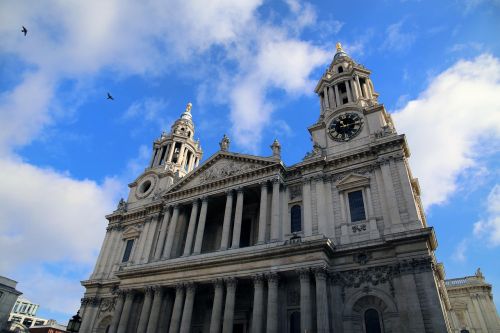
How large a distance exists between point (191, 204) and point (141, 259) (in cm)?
698

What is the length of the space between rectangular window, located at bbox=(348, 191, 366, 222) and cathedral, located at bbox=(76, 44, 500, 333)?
8cm

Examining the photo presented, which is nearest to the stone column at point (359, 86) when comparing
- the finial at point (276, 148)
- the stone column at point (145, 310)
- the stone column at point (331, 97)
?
the stone column at point (331, 97)

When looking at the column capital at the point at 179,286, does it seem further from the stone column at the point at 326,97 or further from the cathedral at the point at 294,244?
the stone column at the point at 326,97

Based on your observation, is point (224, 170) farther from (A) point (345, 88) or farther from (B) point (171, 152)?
(A) point (345, 88)

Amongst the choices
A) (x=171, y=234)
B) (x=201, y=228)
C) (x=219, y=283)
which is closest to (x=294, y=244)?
(x=219, y=283)

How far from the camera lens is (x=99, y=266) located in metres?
35.9

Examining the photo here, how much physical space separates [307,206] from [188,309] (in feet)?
37.5

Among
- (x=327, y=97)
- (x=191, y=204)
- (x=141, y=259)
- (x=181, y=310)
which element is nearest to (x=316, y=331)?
(x=181, y=310)

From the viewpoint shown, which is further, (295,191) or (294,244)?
(295,191)

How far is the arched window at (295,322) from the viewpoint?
22.2 m

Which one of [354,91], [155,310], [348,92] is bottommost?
[155,310]

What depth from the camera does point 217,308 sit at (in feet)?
77.4

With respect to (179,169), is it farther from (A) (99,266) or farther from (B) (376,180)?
(B) (376,180)

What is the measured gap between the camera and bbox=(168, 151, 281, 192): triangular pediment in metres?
30.2
